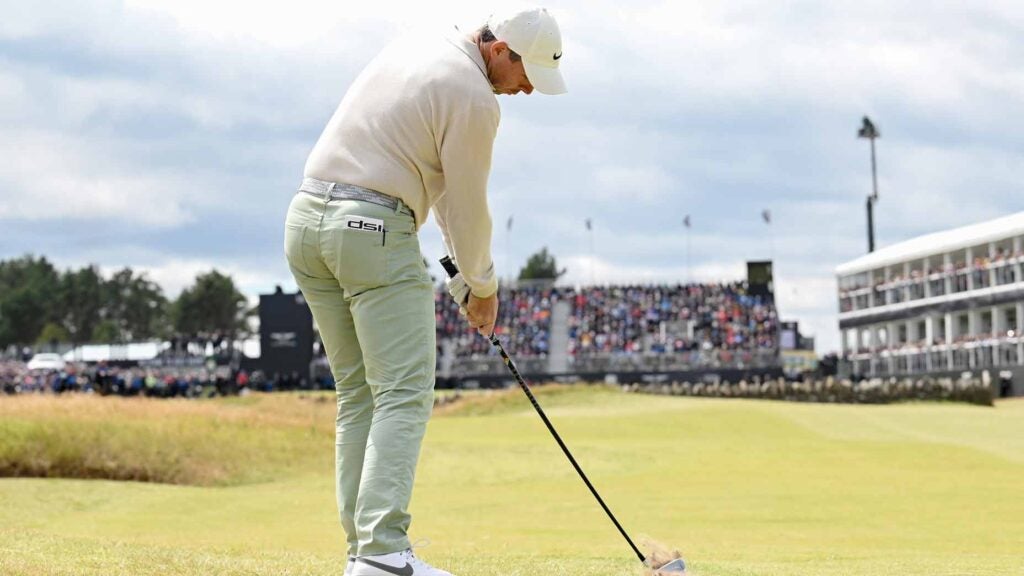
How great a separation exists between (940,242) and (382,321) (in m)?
65.0

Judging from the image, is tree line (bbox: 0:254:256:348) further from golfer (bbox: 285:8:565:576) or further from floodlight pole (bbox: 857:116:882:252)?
golfer (bbox: 285:8:565:576)

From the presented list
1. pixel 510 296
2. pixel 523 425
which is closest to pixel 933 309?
pixel 510 296

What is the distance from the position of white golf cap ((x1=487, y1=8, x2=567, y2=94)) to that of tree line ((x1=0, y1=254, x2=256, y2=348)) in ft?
404

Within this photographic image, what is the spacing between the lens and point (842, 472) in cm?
1877

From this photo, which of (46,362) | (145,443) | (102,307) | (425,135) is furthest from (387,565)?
(102,307)

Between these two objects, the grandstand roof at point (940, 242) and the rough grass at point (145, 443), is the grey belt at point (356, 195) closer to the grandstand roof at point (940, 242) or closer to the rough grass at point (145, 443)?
the rough grass at point (145, 443)

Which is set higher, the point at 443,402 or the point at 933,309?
the point at 933,309

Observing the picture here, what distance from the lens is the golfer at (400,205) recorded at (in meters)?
4.90

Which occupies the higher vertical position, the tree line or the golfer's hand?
the tree line

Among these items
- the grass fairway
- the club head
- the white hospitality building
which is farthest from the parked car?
the club head

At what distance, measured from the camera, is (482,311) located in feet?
17.6

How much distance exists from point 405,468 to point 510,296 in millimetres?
69341

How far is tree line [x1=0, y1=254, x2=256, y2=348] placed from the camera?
12762 centimetres

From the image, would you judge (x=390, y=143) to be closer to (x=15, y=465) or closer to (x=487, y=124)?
(x=487, y=124)
